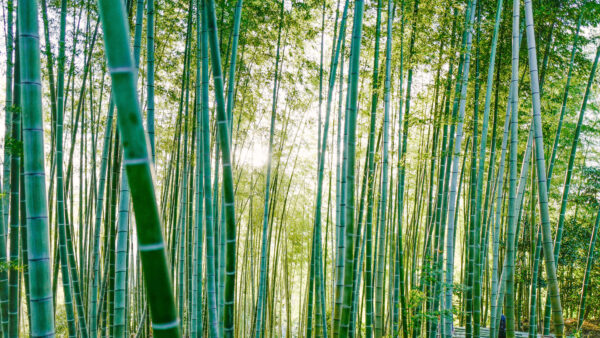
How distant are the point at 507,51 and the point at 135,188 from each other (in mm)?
4713

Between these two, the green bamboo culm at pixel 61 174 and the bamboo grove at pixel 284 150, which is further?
the green bamboo culm at pixel 61 174

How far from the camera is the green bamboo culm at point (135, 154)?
0.78 metres

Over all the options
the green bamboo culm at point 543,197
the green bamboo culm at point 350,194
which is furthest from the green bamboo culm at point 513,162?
the green bamboo culm at point 350,194

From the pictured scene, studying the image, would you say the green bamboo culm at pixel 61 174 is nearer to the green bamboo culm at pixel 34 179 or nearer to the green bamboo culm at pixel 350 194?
the green bamboo culm at pixel 34 179

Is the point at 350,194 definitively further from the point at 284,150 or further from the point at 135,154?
the point at 284,150

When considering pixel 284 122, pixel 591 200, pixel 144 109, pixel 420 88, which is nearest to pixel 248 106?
pixel 284 122

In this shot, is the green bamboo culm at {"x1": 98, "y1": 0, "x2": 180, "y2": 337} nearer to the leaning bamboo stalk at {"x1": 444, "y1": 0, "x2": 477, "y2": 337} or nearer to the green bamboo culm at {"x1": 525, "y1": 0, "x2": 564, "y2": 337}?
the green bamboo culm at {"x1": 525, "y1": 0, "x2": 564, "y2": 337}

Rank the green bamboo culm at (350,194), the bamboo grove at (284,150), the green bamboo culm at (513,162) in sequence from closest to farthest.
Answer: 1. the bamboo grove at (284,150)
2. the green bamboo culm at (350,194)
3. the green bamboo culm at (513,162)

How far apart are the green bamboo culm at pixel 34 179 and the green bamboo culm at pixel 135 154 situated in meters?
0.62

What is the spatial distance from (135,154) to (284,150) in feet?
19.2

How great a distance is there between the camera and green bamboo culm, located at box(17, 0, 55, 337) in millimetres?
1182

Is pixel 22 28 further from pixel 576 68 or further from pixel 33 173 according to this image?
pixel 576 68

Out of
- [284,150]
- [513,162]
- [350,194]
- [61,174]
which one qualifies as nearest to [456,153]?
[513,162]

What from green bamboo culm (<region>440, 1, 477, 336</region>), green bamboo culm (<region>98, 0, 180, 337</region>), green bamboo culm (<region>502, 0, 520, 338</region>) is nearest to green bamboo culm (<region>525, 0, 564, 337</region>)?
green bamboo culm (<region>502, 0, 520, 338</region>)
